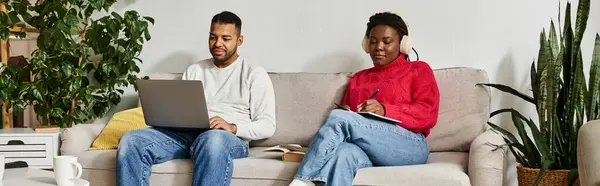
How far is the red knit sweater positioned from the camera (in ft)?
9.78

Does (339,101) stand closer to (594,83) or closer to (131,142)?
(131,142)

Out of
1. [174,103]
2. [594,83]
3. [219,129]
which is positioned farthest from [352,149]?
[594,83]

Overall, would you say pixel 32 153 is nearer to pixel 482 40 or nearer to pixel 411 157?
pixel 411 157

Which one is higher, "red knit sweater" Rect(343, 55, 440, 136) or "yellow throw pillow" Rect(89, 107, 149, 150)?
"red knit sweater" Rect(343, 55, 440, 136)

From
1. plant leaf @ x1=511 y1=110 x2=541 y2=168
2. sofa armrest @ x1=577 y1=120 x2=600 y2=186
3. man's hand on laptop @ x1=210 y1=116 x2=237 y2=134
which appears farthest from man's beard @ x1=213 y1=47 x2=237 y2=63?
sofa armrest @ x1=577 y1=120 x2=600 y2=186

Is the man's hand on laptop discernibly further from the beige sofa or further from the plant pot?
the plant pot

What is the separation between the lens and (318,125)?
3352 millimetres

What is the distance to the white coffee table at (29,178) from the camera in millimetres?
2144

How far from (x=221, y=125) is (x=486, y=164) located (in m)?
1.06

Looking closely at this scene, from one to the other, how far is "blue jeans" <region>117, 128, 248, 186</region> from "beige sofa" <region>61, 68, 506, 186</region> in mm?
48

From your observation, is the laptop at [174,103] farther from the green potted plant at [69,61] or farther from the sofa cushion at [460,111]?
the sofa cushion at [460,111]

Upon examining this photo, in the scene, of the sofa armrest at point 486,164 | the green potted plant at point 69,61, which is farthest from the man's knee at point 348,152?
the green potted plant at point 69,61

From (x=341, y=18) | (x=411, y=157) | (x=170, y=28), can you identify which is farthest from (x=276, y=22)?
(x=411, y=157)

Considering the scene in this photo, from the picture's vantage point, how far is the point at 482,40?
3.49 metres
